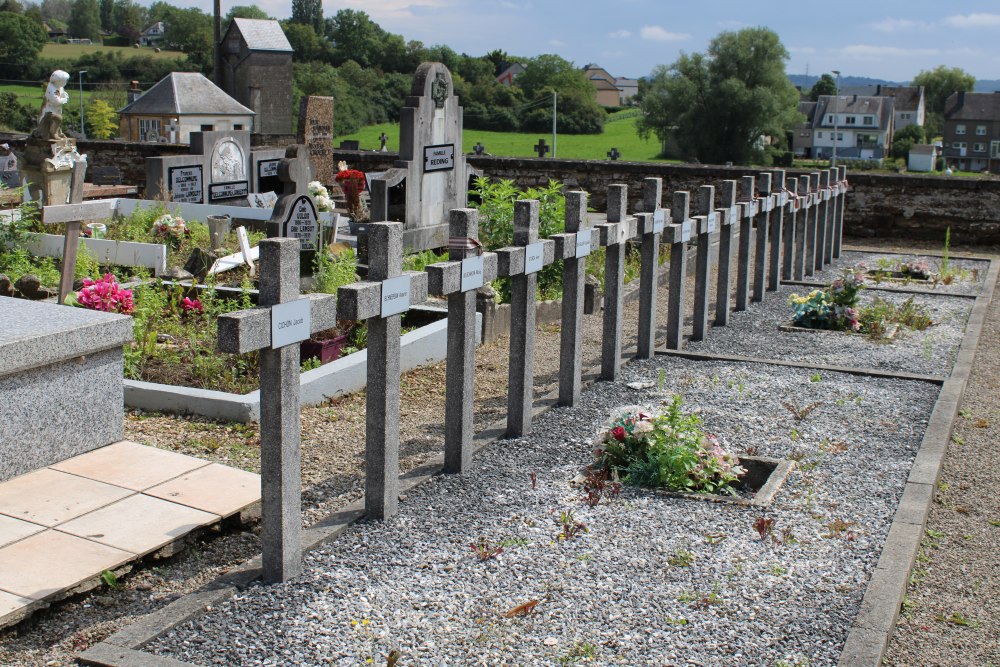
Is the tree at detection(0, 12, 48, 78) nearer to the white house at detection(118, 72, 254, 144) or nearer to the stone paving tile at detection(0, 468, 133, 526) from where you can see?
the white house at detection(118, 72, 254, 144)

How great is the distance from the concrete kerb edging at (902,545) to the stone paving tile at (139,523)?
2540mm

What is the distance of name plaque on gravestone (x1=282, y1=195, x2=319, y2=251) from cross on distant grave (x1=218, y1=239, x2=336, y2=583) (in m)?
5.15

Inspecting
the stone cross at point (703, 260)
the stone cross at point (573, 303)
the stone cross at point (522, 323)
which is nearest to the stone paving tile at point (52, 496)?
the stone cross at point (522, 323)

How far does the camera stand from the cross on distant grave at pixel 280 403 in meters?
→ 3.77

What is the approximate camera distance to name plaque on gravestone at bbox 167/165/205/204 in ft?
42.5

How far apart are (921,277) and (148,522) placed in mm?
9882

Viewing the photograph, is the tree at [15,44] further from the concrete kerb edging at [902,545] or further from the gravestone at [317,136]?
the concrete kerb edging at [902,545]

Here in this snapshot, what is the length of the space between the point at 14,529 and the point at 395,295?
176 cm

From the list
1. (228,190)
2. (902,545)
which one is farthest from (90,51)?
(902,545)

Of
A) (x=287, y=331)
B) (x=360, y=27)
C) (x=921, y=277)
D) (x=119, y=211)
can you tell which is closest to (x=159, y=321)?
(x=287, y=331)

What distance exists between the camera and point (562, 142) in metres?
87.2

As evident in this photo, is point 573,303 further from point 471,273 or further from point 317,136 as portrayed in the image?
point 317,136

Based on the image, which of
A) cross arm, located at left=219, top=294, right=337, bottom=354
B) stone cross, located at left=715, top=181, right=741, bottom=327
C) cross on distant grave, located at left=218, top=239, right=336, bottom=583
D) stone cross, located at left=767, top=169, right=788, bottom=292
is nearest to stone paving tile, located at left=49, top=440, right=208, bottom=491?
cross on distant grave, located at left=218, top=239, right=336, bottom=583

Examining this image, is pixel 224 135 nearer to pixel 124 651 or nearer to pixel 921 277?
pixel 921 277
